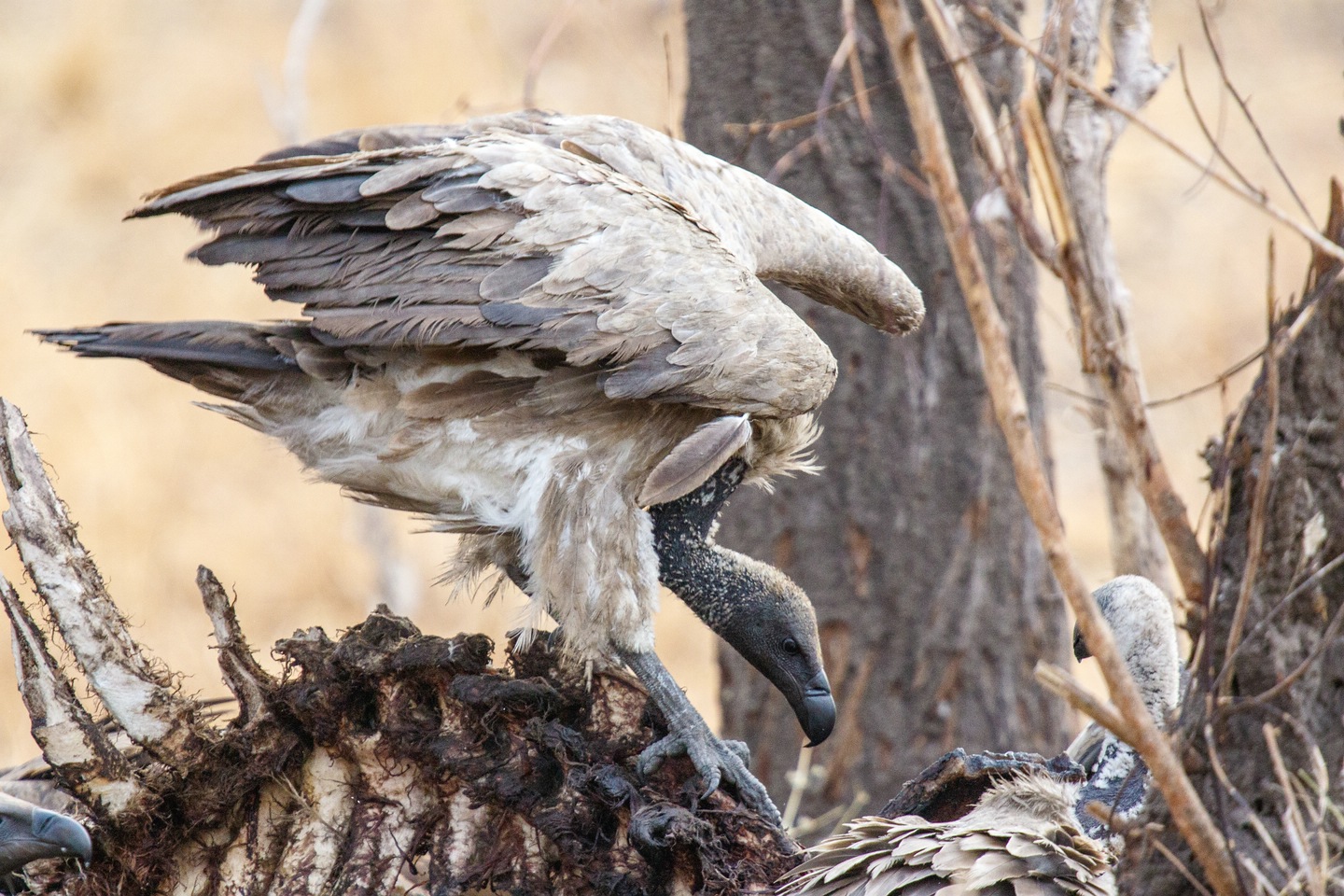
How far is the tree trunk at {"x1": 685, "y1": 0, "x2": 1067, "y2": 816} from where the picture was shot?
4590 millimetres

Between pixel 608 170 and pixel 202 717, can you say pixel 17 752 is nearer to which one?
pixel 202 717

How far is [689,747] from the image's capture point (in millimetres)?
2748

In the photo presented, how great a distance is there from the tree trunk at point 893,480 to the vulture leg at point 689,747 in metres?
1.79

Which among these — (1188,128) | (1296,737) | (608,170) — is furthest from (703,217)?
(1188,128)

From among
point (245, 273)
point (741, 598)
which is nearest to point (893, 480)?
point (741, 598)

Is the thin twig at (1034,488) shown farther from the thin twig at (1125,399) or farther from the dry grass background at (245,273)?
the dry grass background at (245,273)

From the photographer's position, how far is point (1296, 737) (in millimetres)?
1704

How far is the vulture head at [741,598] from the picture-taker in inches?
130

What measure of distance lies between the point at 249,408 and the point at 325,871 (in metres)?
1.17

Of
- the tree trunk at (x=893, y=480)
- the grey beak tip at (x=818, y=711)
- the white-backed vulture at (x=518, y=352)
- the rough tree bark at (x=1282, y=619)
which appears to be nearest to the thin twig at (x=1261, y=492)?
the rough tree bark at (x=1282, y=619)

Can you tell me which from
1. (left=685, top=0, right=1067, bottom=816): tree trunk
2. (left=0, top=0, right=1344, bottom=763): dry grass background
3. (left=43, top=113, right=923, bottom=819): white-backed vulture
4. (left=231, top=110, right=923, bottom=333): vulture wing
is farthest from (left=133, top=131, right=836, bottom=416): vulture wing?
(left=0, top=0, right=1344, bottom=763): dry grass background

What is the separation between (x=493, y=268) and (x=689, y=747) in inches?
43.3

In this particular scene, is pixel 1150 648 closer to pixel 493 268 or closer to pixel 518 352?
pixel 518 352

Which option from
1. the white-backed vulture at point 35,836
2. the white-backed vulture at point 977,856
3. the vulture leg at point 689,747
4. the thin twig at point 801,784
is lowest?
the white-backed vulture at point 977,856
